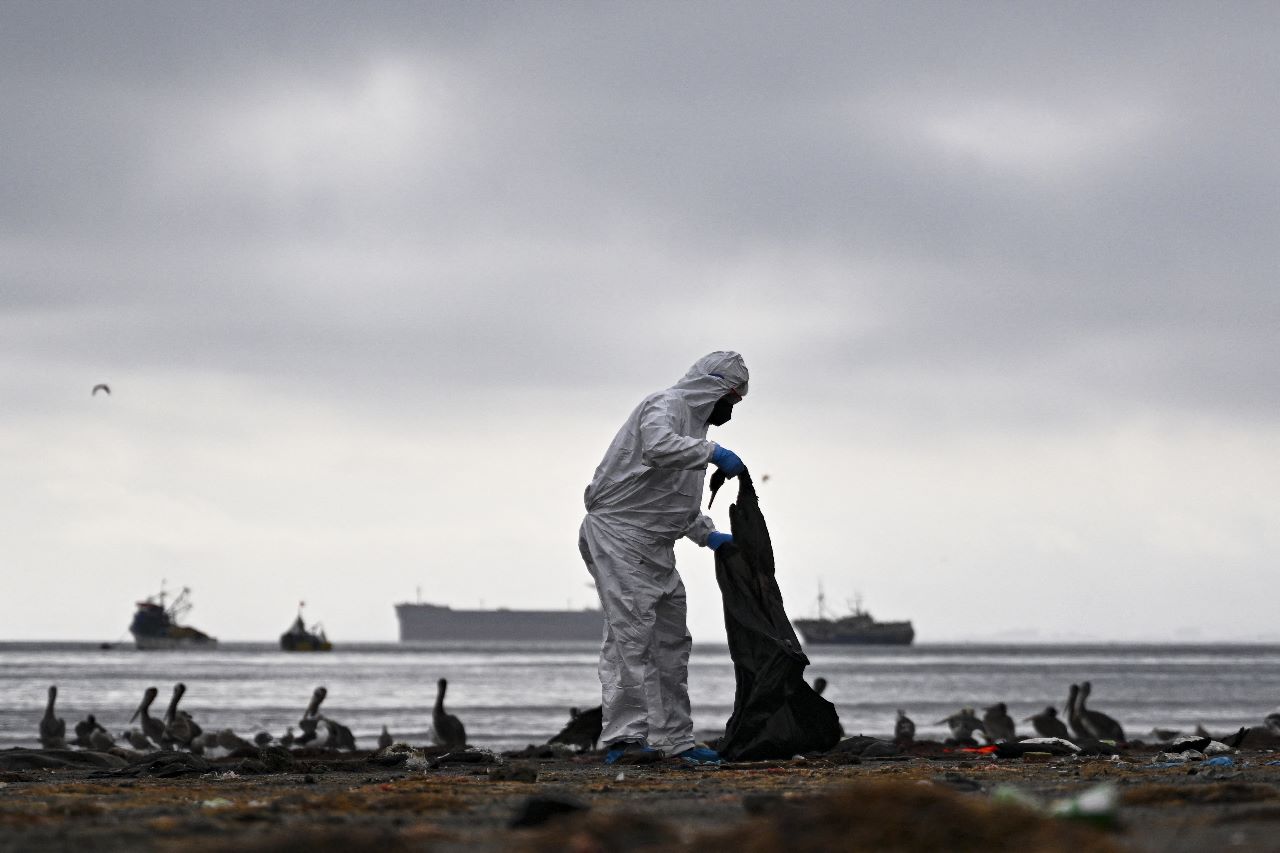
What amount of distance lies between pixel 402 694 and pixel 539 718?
10502 mm

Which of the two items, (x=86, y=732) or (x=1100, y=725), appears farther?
(x=86, y=732)

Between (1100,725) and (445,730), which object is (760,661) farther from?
(1100,725)

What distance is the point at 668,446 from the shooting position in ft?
27.6

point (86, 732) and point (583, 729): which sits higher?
point (583, 729)

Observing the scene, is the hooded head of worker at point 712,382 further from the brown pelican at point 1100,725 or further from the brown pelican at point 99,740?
the brown pelican at point 99,740

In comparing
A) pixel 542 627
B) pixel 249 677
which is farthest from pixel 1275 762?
pixel 542 627

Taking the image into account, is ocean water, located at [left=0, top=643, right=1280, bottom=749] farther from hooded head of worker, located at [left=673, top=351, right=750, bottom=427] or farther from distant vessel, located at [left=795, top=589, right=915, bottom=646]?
distant vessel, located at [left=795, top=589, right=915, bottom=646]

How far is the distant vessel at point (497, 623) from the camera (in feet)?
573

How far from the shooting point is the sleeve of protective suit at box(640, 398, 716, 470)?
331 inches

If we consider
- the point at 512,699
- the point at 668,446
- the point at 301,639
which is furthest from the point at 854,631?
the point at 668,446

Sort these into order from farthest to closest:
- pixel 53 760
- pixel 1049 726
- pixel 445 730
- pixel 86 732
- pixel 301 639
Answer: pixel 301 639 → pixel 86 732 → pixel 1049 726 → pixel 445 730 → pixel 53 760

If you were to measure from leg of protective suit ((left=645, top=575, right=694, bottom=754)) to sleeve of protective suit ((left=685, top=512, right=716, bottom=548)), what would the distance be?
317 mm

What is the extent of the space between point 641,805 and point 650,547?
343 centimetres

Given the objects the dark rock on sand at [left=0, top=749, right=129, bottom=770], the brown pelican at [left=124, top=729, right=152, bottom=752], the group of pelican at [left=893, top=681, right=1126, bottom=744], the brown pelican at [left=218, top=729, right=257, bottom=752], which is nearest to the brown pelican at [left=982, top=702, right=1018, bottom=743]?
the group of pelican at [left=893, top=681, right=1126, bottom=744]
